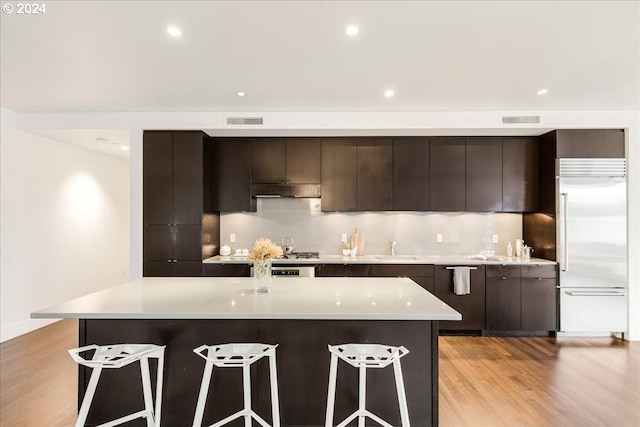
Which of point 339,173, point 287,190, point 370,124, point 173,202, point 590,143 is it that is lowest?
point 173,202

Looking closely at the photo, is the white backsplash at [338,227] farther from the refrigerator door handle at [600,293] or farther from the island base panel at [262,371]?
the island base panel at [262,371]

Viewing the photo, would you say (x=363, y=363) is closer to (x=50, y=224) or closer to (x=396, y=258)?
(x=396, y=258)

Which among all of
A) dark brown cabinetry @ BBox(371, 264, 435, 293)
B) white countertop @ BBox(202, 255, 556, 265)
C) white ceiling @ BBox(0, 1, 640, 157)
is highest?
white ceiling @ BBox(0, 1, 640, 157)

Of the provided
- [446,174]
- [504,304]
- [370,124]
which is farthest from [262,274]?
[504,304]

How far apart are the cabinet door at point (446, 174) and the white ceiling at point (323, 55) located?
654mm

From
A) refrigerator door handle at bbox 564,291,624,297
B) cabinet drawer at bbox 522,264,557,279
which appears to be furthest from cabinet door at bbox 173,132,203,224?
refrigerator door handle at bbox 564,291,624,297

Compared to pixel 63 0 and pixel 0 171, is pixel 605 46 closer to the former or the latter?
pixel 63 0

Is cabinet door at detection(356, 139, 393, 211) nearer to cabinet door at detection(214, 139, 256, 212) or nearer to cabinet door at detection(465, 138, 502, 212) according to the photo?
cabinet door at detection(465, 138, 502, 212)

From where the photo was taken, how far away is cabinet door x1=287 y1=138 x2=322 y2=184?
4797 mm

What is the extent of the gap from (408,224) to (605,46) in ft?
9.69

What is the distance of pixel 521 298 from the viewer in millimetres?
4367

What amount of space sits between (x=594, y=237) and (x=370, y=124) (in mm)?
A: 3075

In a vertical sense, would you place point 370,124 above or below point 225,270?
above

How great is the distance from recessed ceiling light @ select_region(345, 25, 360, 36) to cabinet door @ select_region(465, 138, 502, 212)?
2877mm
